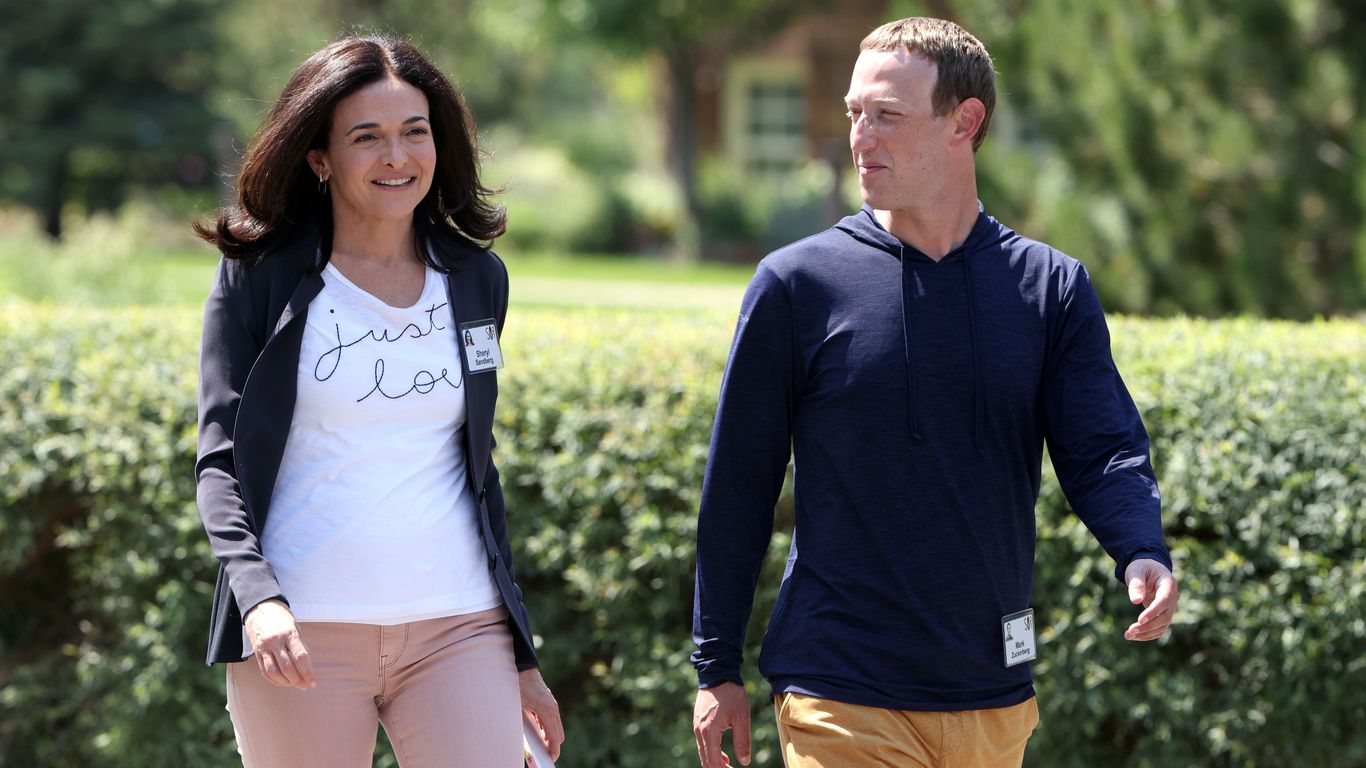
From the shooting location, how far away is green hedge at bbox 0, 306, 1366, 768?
13.0ft

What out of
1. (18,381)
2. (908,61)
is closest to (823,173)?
(18,381)

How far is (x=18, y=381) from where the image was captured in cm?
482

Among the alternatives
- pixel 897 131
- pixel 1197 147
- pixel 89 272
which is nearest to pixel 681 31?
pixel 89 272

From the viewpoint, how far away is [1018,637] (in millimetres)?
2713

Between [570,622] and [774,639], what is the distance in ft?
6.00

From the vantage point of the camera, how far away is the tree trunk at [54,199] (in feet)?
84.4

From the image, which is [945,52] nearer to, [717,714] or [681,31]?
[717,714]

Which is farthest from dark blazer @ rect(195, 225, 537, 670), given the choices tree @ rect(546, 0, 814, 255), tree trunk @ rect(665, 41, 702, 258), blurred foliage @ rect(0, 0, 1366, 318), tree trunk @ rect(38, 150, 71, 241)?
tree trunk @ rect(38, 150, 71, 241)

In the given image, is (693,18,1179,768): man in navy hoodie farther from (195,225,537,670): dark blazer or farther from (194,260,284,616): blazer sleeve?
(194,260,284,616): blazer sleeve

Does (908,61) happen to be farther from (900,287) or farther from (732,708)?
(732,708)

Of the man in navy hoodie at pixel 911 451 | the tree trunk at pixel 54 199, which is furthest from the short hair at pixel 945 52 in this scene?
the tree trunk at pixel 54 199

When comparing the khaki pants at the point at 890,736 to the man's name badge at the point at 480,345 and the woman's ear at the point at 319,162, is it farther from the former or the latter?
the woman's ear at the point at 319,162

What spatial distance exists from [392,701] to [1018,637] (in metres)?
1.19

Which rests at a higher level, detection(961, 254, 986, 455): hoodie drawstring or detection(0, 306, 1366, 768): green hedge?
detection(961, 254, 986, 455): hoodie drawstring
